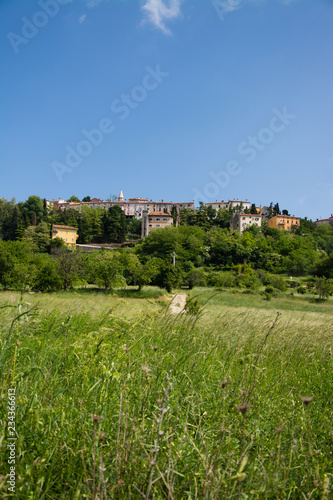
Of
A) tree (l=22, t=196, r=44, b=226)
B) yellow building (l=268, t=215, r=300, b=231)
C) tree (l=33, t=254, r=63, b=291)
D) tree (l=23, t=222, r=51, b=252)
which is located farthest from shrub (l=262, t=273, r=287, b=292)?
tree (l=22, t=196, r=44, b=226)

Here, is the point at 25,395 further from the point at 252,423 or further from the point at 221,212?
the point at 221,212

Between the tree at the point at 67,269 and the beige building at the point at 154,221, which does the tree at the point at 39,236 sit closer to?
the beige building at the point at 154,221

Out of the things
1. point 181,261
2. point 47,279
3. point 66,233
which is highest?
point 66,233

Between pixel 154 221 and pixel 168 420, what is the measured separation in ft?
303

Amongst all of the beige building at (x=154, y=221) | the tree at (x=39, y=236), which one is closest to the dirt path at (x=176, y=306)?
the tree at (x=39, y=236)

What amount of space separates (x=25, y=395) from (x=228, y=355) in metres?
1.87

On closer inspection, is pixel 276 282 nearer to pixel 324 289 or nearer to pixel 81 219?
pixel 324 289

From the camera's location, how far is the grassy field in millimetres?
1195

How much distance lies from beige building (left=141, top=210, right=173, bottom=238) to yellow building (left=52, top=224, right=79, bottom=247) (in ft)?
71.0

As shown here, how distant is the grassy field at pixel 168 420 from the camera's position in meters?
1.20

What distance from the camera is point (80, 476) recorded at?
131cm

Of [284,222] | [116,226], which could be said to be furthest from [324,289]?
[284,222]

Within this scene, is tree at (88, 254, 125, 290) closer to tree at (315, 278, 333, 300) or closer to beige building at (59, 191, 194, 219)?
Result: tree at (315, 278, 333, 300)

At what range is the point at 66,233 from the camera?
78125mm
